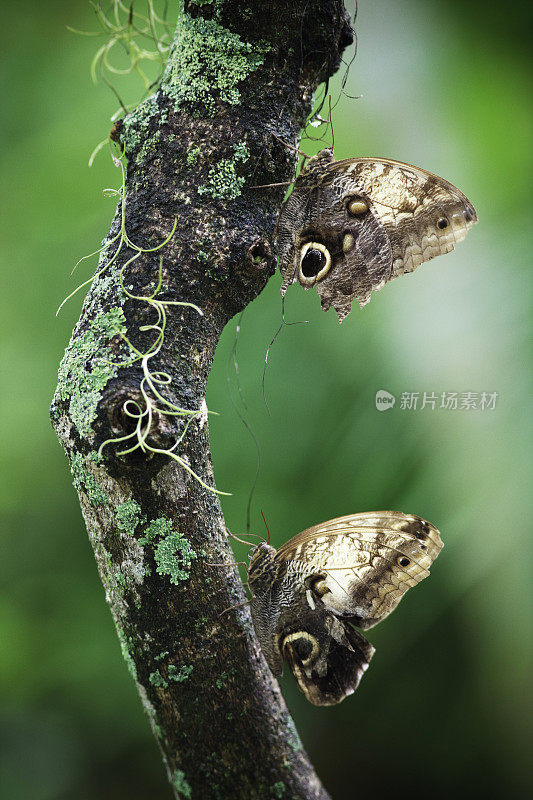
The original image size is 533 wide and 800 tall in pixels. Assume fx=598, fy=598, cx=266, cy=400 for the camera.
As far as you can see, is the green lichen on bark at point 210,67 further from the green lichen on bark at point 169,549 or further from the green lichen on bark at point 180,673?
the green lichen on bark at point 180,673

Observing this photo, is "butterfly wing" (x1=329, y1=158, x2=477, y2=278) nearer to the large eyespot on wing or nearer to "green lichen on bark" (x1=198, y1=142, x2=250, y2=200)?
"green lichen on bark" (x1=198, y1=142, x2=250, y2=200)

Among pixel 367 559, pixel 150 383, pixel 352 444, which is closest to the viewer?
pixel 150 383

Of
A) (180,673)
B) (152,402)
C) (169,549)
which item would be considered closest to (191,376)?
(152,402)

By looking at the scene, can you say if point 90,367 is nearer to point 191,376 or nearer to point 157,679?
point 191,376

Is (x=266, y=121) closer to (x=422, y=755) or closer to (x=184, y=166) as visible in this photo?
(x=184, y=166)

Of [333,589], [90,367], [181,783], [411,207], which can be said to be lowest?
[181,783]

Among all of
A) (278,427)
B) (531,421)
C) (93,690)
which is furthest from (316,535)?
(93,690)
